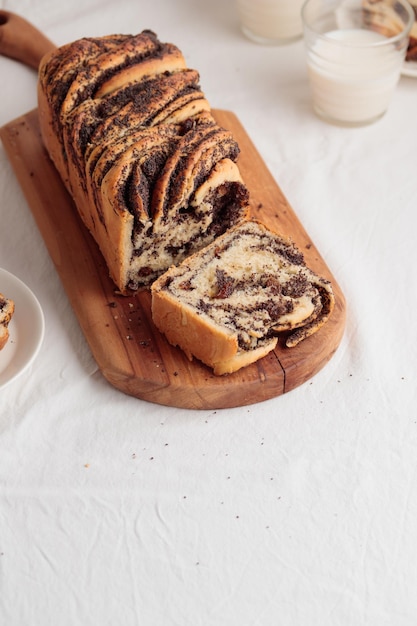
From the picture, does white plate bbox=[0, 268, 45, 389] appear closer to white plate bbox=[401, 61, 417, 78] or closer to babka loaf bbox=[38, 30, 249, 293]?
babka loaf bbox=[38, 30, 249, 293]

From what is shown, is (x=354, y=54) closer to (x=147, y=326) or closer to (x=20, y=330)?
(x=147, y=326)

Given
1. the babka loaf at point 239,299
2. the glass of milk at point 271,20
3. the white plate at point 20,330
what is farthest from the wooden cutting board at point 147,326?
the glass of milk at point 271,20

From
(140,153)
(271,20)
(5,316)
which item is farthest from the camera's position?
(271,20)

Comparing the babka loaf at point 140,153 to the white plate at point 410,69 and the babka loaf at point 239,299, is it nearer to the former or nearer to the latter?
the babka loaf at point 239,299

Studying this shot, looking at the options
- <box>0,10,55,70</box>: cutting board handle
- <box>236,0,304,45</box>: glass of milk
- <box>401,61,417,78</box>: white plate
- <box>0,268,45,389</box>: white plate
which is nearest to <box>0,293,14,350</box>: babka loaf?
<box>0,268,45,389</box>: white plate

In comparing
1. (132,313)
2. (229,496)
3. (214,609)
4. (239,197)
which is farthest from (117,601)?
A: (239,197)

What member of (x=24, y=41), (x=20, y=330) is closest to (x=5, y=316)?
(x=20, y=330)
